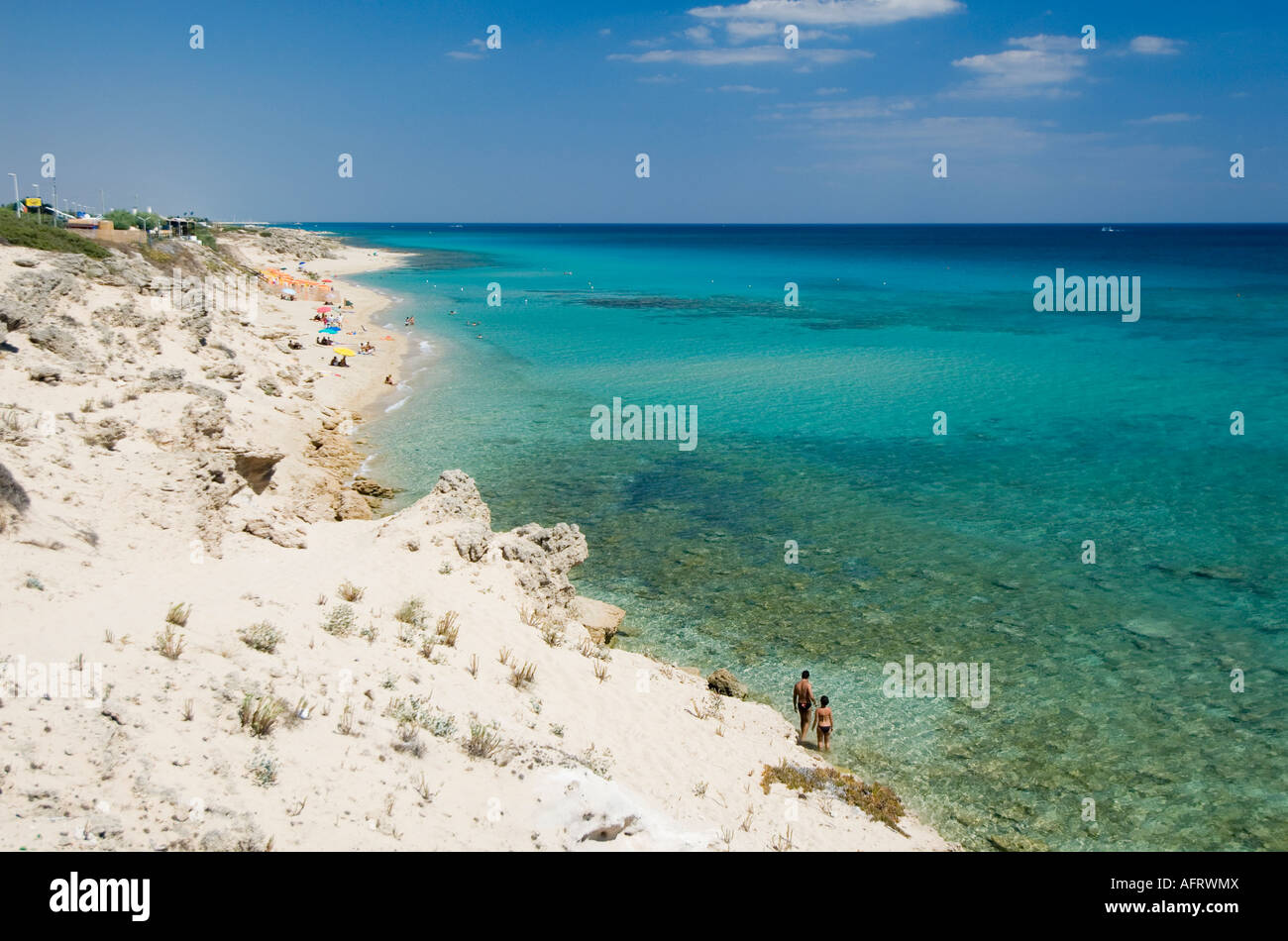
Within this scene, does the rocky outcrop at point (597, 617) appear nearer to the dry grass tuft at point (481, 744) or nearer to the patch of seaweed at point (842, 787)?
the patch of seaweed at point (842, 787)

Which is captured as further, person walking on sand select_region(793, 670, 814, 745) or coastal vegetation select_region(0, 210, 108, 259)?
coastal vegetation select_region(0, 210, 108, 259)

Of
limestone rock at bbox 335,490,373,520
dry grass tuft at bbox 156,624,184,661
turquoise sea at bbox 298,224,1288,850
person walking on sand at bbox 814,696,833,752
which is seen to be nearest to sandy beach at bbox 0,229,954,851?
dry grass tuft at bbox 156,624,184,661

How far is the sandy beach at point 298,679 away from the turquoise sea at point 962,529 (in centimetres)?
235

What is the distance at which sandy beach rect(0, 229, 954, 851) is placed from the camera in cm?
787

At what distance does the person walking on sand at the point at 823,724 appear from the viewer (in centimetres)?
1348

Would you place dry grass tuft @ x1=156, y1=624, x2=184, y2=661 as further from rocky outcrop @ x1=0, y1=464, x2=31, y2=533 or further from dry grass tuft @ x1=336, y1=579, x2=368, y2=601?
rocky outcrop @ x1=0, y1=464, x2=31, y2=533

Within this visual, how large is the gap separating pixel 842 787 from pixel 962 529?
12.4 m

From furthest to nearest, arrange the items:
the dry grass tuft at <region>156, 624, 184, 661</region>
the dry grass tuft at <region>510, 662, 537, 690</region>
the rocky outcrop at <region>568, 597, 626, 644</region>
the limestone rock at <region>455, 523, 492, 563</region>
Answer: the rocky outcrop at <region>568, 597, 626, 644</region> → the limestone rock at <region>455, 523, 492, 563</region> → the dry grass tuft at <region>510, 662, 537, 690</region> → the dry grass tuft at <region>156, 624, 184, 661</region>

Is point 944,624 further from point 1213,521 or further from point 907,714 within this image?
point 1213,521

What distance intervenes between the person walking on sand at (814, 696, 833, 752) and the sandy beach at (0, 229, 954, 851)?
477 millimetres

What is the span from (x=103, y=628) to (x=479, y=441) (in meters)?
22.5

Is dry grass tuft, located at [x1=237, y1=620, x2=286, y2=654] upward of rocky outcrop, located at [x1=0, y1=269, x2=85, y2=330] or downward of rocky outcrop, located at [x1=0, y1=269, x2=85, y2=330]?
downward

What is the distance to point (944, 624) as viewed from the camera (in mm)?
17562

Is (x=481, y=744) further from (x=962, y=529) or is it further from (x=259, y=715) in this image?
(x=962, y=529)
